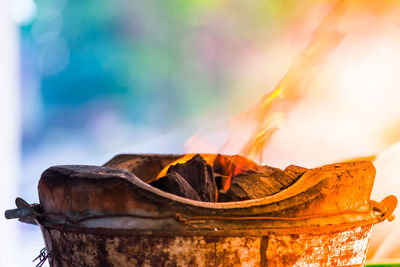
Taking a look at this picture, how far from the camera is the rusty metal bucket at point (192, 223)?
1877 mm

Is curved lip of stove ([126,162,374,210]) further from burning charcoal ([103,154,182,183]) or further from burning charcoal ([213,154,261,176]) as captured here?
burning charcoal ([103,154,182,183])

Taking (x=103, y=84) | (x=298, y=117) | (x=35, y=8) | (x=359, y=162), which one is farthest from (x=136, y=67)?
(x=359, y=162)

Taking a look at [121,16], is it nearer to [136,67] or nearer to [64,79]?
[136,67]

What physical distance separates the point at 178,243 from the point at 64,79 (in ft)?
12.1

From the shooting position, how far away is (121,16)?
5203 mm

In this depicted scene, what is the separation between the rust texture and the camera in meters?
1.88

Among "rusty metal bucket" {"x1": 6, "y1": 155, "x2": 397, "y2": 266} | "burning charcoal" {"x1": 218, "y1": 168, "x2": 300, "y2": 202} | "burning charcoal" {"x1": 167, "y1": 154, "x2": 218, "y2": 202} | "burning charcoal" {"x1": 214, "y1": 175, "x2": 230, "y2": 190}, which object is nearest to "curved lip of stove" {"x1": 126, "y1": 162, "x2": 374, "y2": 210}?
"rusty metal bucket" {"x1": 6, "y1": 155, "x2": 397, "y2": 266}

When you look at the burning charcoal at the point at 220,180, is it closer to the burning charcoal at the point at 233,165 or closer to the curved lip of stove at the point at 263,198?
the burning charcoal at the point at 233,165

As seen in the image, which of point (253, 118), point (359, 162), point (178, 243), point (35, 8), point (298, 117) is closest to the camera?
point (178, 243)

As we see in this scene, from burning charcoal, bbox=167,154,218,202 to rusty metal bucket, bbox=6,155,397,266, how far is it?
0.46 metres

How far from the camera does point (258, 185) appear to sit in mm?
2248

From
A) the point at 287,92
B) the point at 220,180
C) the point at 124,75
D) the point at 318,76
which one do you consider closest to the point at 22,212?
the point at 220,180

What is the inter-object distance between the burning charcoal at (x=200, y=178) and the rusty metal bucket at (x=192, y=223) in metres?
0.46

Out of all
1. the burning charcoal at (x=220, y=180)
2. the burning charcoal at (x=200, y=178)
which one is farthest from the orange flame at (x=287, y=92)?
the burning charcoal at (x=200, y=178)
